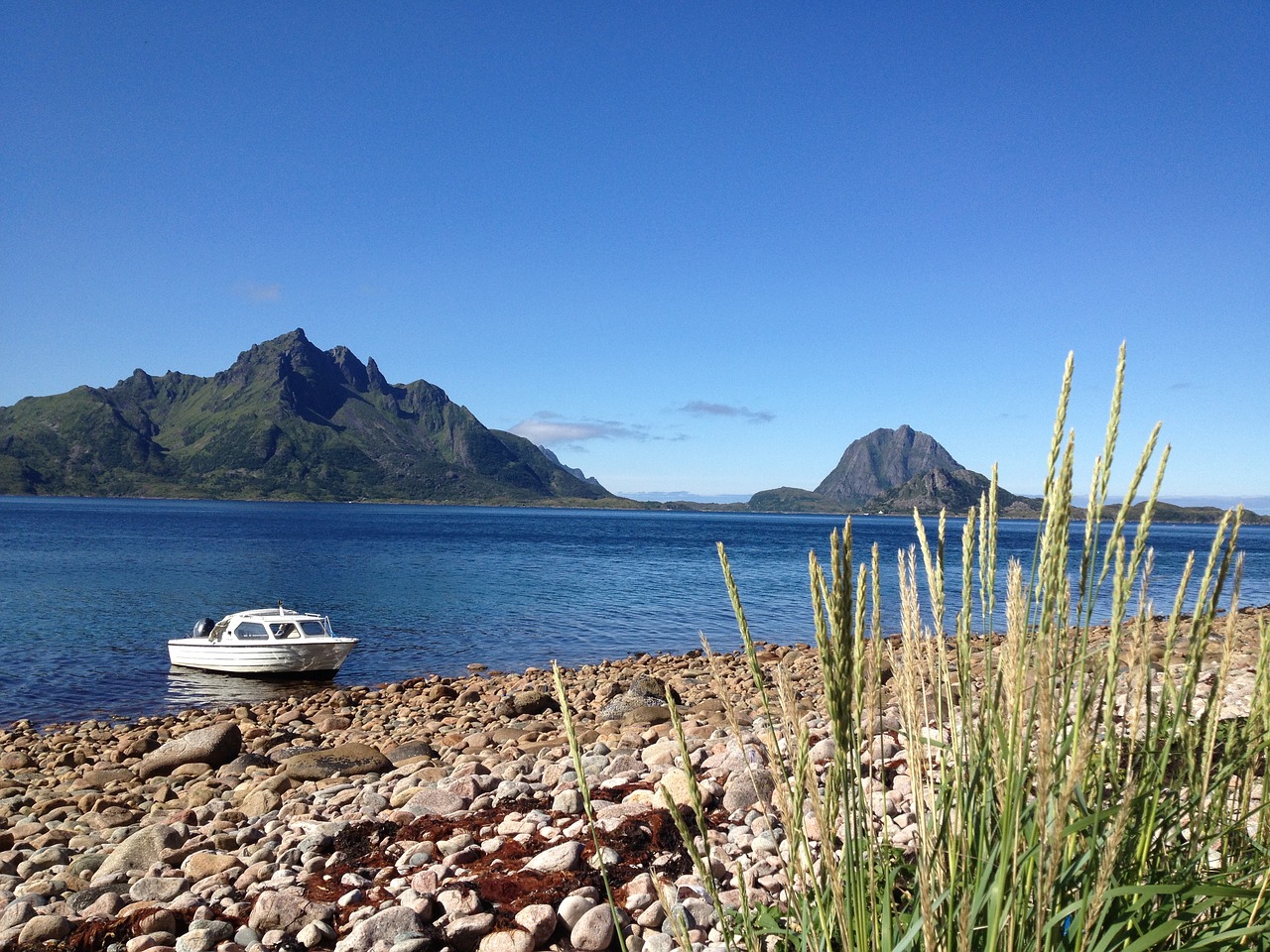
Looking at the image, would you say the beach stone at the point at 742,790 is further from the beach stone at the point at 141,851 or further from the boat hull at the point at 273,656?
the boat hull at the point at 273,656

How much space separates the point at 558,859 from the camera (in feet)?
17.6

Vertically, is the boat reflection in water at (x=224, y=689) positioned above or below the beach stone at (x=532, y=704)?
below

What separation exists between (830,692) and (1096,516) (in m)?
1.01

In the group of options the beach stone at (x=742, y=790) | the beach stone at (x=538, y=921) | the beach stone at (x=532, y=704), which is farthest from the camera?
the beach stone at (x=532, y=704)

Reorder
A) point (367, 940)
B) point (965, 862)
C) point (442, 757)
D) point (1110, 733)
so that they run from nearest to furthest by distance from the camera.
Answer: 1. point (965, 862)
2. point (1110, 733)
3. point (367, 940)
4. point (442, 757)

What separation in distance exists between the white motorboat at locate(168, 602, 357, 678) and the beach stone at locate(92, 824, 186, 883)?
15761 mm

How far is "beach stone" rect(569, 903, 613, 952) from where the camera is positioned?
4531mm

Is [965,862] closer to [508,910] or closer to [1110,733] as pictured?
[1110,733]

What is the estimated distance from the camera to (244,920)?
5285 mm

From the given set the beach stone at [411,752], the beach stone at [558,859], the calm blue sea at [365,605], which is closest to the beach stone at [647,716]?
the beach stone at [411,752]

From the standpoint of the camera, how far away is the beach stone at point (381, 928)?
4.59 m

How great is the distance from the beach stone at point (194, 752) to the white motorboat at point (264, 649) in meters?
9.31

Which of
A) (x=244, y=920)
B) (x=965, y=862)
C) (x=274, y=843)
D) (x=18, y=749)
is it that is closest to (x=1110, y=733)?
(x=965, y=862)

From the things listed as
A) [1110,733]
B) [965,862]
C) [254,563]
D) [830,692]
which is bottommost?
[254,563]
